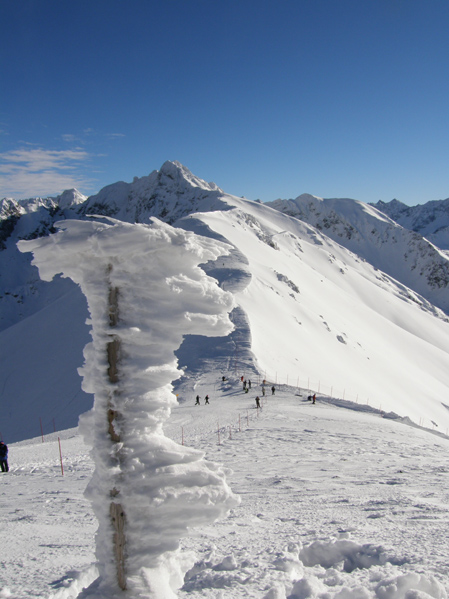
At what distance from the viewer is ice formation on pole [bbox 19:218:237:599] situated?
11.8 ft

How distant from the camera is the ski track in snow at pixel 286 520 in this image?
4.84 m

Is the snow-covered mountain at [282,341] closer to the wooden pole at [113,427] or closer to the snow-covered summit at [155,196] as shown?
the wooden pole at [113,427]

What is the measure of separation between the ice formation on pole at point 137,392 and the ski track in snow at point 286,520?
1.44 metres

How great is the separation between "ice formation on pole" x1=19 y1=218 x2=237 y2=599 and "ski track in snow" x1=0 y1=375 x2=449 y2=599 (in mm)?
1441

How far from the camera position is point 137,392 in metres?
3.70

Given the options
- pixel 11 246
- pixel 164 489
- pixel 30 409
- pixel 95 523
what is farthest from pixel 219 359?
pixel 11 246

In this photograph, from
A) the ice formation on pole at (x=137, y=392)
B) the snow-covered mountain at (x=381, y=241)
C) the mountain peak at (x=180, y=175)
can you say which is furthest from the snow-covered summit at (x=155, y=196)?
the ice formation on pole at (x=137, y=392)

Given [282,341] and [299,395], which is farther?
[282,341]

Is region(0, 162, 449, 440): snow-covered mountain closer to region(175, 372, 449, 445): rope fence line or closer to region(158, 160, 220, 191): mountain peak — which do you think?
region(175, 372, 449, 445): rope fence line

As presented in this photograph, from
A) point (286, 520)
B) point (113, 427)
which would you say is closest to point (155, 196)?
point (286, 520)

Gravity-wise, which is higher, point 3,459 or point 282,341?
point 282,341

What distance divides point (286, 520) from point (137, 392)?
17.0 feet

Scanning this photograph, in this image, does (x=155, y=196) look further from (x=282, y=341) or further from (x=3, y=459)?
(x=3, y=459)

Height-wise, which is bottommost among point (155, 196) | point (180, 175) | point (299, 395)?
point (299, 395)
